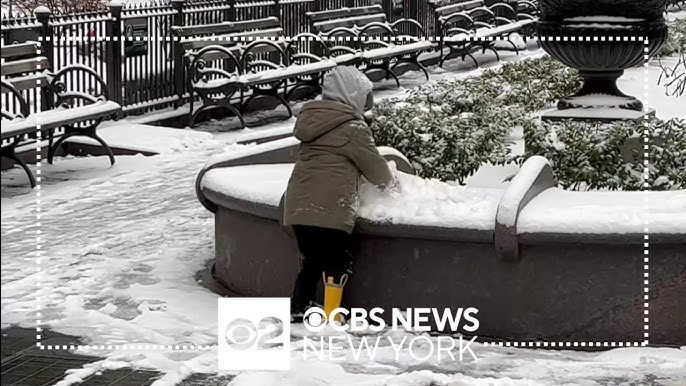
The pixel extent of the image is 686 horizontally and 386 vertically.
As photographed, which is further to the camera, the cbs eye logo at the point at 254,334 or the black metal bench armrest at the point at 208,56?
the black metal bench armrest at the point at 208,56

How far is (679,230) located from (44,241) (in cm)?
463

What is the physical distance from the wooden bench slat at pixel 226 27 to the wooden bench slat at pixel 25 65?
2961 mm

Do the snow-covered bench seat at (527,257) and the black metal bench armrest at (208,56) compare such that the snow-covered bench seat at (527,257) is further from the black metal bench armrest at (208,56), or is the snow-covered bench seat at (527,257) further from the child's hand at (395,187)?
the black metal bench armrest at (208,56)

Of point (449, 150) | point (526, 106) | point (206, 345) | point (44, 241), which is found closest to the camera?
point (206, 345)

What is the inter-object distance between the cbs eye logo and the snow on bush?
6.33 feet

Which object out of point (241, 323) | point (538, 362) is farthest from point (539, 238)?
point (241, 323)

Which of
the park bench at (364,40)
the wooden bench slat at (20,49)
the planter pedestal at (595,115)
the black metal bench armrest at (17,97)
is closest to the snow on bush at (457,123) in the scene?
the planter pedestal at (595,115)

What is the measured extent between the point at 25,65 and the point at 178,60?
3.62 meters

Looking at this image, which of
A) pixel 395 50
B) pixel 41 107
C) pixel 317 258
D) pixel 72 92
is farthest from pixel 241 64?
pixel 317 258

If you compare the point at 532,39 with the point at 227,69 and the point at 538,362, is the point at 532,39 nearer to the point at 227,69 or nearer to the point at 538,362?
the point at 227,69

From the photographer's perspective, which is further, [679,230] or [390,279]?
[390,279]

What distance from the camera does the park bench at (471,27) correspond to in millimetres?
20109

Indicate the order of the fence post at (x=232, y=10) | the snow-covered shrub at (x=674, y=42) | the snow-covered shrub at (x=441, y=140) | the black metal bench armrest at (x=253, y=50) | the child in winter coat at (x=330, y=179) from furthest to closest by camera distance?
the snow-covered shrub at (x=674, y=42) → the fence post at (x=232, y=10) → the black metal bench armrest at (x=253, y=50) → the snow-covered shrub at (x=441, y=140) → the child in winter coat at (x=330, y=179)

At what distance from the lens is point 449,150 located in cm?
759
